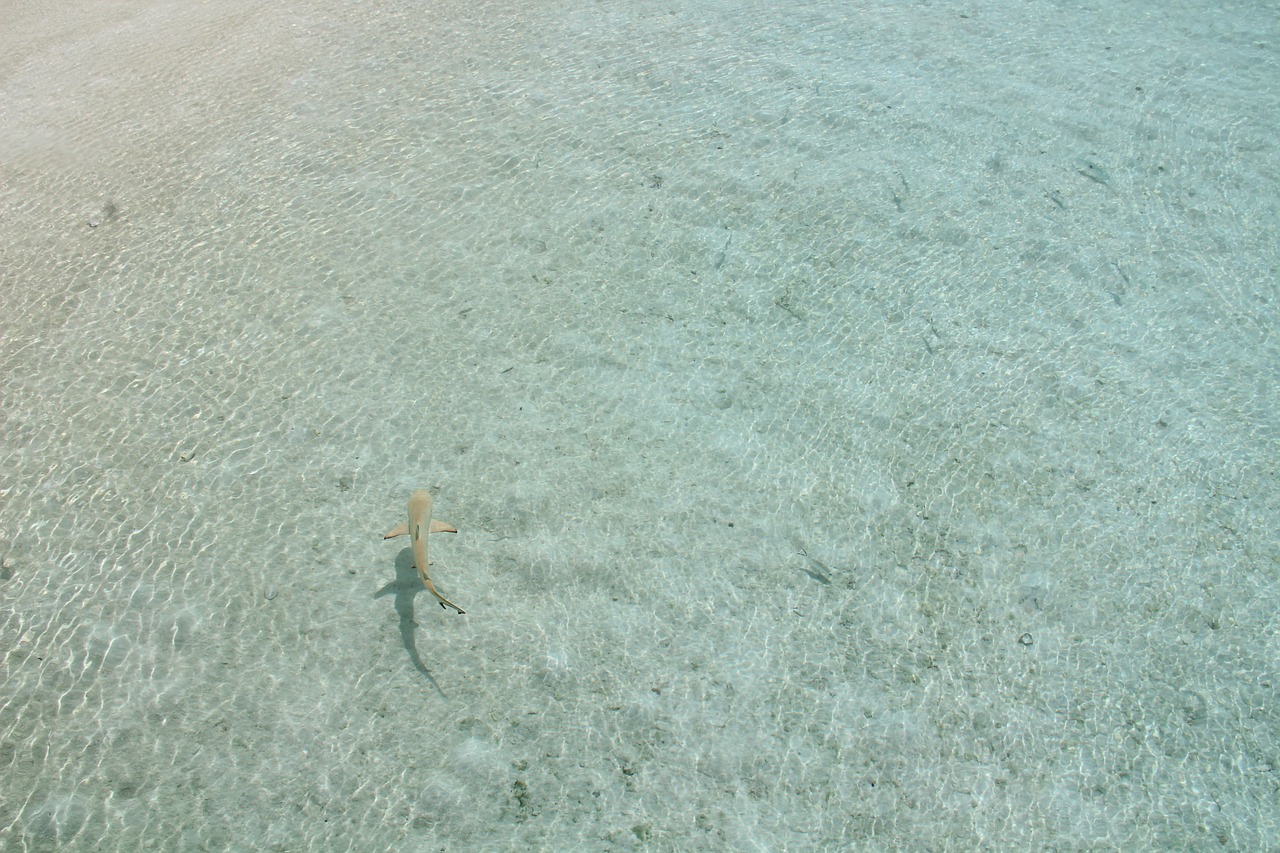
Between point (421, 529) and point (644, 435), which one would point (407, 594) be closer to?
point (421, 529)

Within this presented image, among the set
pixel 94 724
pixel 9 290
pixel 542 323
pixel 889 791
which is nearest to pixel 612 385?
pixel 542 323

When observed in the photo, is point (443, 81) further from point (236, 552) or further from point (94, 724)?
point (94, 724)

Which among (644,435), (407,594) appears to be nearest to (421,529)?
(407,594)

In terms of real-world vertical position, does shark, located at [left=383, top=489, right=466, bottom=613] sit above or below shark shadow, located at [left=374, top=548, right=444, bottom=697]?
above

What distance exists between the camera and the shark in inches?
78.3

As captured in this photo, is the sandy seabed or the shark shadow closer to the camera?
the sandy seabed

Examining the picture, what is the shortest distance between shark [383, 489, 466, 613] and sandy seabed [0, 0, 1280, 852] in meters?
0.09

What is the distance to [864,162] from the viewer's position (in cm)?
328

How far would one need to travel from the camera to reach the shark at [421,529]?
1988 millimetres

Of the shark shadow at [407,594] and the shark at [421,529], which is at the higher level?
the shark at [421,529]

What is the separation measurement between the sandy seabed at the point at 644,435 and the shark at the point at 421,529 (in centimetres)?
9

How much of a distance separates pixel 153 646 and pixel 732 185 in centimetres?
214

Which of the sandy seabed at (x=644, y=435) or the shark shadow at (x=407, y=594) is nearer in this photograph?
the sandy seabed at (x=644, y=435)

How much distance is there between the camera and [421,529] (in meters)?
2.07
